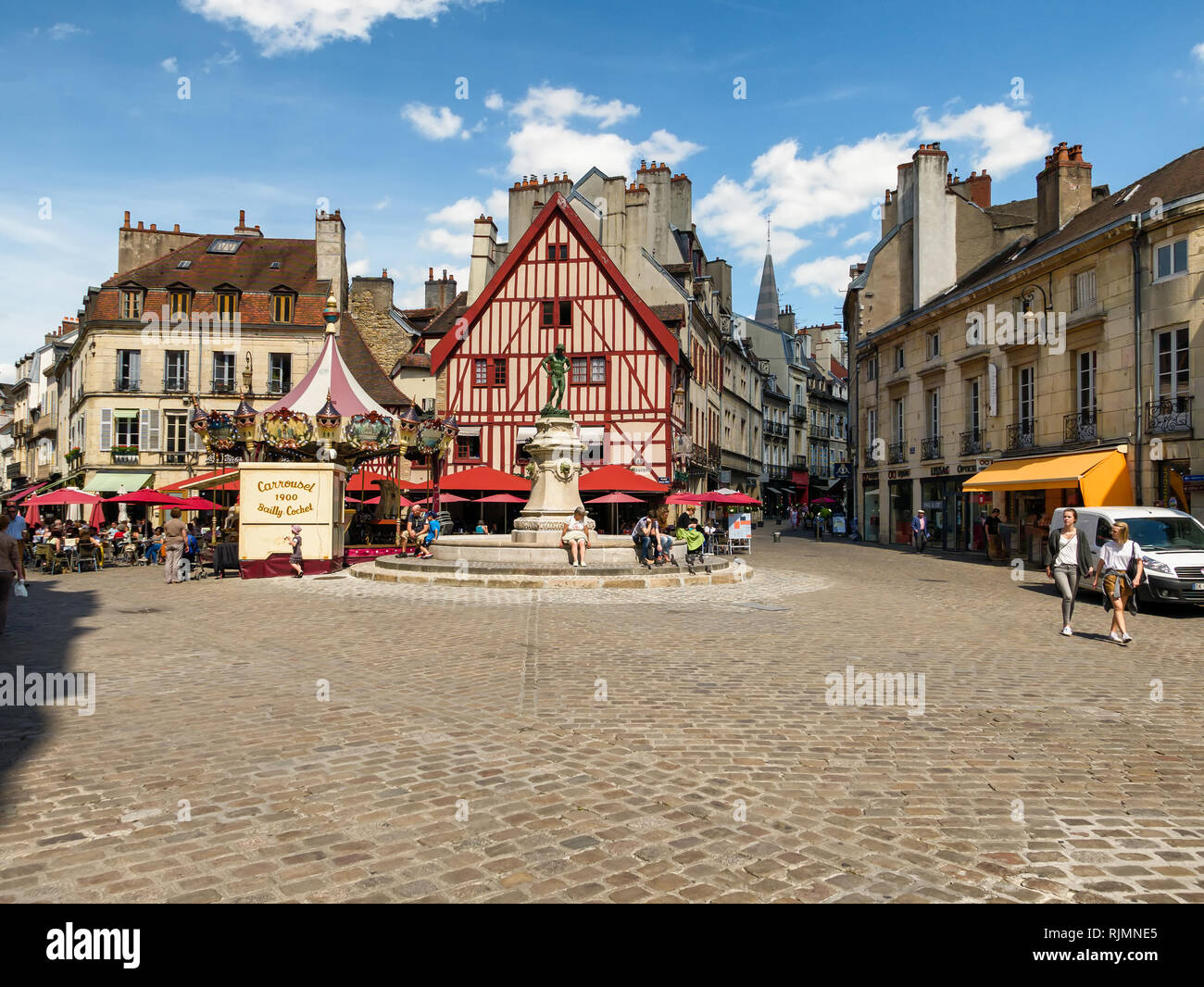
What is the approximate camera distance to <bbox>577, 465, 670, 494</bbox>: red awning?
27812 millimetres

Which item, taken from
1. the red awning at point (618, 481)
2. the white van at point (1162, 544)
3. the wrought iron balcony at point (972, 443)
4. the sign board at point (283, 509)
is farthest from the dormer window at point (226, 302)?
the white van at point (1162, 544)

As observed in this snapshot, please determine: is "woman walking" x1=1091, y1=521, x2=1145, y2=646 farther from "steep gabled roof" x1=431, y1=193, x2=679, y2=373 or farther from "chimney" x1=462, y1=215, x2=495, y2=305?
"chimney" x1=462, y1=215, x2=495, y2=305

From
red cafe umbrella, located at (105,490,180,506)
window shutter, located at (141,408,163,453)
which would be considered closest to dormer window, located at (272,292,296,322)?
window shutter, located at (141,408,163,453)

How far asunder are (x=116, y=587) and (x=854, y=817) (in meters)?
15.9

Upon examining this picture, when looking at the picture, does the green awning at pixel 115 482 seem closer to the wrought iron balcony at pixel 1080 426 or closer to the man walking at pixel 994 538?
the man walking at pixel 994 538

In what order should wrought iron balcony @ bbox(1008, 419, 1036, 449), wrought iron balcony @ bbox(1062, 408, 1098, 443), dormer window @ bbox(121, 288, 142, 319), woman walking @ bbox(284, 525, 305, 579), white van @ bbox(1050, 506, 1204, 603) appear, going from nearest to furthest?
1. white van @ bbox(1050, 506, 1204, 603)
2. woman walking @ bbox(284, 525, 305, 579)
3. wrought iron balcony @ bbox(1062, 408, 1098, 443)
4. wrought iron balcony @ bbox(1008, 419, 1036, 449)
5. dormer window @ bbox(121, 288, 142, 319)

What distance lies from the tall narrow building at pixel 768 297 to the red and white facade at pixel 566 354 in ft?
150

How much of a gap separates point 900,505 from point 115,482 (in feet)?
103

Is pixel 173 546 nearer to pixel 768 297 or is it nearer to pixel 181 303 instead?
pixel 181 303

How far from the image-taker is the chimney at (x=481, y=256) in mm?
34875

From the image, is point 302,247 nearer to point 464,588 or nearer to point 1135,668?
Answer: point 464,588

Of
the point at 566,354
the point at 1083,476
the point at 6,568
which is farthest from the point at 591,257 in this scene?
the point at 6,568

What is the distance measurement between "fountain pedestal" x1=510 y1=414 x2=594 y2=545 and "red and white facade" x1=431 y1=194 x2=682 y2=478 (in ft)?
38.8
